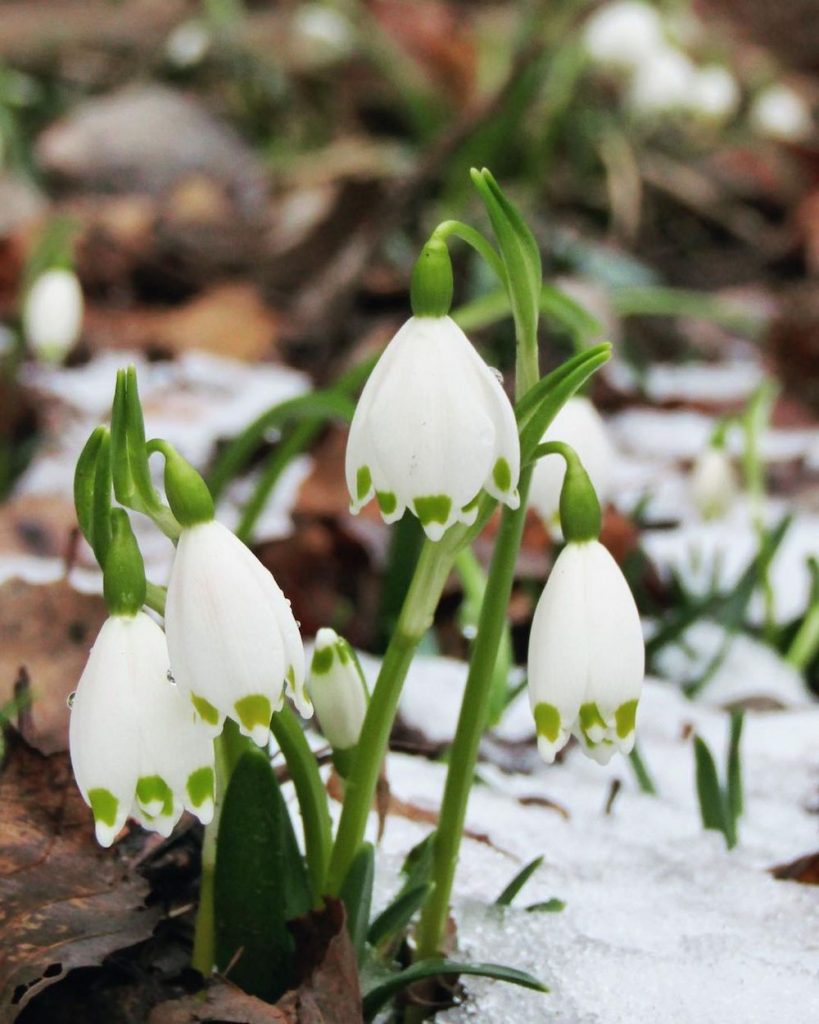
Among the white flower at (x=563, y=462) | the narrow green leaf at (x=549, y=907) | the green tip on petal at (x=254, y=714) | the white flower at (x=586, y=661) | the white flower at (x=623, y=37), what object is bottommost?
the narrow green leaf at (x=549, y=907)

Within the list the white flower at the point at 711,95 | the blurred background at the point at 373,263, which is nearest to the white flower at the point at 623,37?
the blurred background at the point at 373,263

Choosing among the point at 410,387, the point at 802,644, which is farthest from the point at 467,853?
the point at 802,644

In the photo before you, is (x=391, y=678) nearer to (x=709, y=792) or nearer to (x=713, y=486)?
(x=709, y=792)

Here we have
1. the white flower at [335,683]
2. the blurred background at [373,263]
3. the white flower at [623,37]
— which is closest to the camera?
the white flower at [335,683]

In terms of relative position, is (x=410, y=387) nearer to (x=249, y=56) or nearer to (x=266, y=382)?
(x=266, y=382)

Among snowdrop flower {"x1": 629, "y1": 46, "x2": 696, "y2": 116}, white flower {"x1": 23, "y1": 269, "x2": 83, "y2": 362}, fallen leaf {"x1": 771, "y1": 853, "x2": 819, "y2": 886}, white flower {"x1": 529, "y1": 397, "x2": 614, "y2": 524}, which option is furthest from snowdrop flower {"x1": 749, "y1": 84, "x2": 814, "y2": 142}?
fallen leaf {"x1": 771, "y1": 853, "x2": 819, "y2": 886}

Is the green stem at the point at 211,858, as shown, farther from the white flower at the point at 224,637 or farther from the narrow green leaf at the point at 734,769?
the narrow green leaf at the point at 734,769
